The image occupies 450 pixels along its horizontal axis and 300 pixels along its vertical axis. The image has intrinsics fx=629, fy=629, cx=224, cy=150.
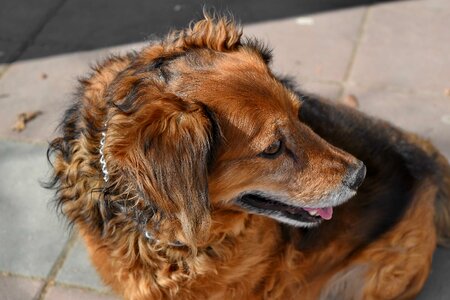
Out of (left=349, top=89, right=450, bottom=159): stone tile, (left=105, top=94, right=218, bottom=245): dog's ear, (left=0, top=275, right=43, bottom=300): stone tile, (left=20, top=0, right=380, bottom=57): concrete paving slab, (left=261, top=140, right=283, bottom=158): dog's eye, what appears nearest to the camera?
(left=105, top=94, right=218, bottom=245): dog's ear

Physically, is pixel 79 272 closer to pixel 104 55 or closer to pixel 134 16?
pixel 104 55

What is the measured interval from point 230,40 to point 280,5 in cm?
282

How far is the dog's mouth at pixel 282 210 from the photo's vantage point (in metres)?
2.69

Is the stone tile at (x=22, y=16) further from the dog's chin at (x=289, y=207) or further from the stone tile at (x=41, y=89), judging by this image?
the dog's chin at (x=289, y=207)

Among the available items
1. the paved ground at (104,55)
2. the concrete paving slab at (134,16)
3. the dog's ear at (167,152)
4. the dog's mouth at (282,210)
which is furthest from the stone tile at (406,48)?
the dog's ear at (167,152)

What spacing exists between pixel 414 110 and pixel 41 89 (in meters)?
2.70

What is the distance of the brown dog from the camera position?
2.29m

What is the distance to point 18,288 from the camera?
136 inches

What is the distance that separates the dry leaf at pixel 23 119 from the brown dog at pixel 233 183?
1.52 metres

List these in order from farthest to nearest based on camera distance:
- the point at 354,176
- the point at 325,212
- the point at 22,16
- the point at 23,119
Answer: the point at 22,16 → the point at 23,119 → the point at 325,212 → the point at 354,176

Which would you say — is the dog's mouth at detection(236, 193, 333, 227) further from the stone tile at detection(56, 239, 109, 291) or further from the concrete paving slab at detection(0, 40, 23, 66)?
the concrete paving slab at detection(0, 40, 23, 66)

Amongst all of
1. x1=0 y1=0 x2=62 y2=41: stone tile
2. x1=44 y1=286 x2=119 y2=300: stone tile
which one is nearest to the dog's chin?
x1=44 y1=286 x2=119 y2=300: stone tile

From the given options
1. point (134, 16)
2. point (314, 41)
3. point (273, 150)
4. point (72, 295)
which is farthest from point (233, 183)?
point (134, 16)

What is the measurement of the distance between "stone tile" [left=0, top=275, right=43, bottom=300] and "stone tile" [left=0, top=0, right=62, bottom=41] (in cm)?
234
